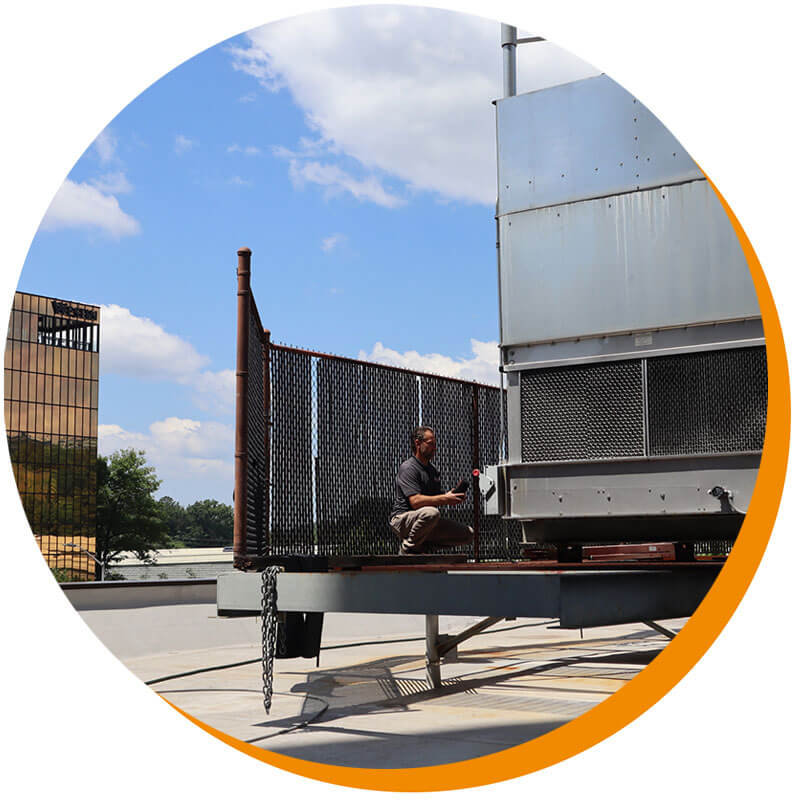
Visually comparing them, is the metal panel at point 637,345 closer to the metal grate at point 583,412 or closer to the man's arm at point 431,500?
the metal grate at point 583,412

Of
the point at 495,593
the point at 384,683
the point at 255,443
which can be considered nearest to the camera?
the point at 495,593

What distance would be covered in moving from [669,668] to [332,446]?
13.5ft

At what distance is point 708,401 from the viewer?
670 cm

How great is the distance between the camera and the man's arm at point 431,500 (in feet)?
25.5

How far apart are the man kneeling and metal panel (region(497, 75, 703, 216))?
94.7 inches

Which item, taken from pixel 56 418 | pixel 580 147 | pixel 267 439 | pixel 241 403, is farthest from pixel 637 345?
pixel 56 418

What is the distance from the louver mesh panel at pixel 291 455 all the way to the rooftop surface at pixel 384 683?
55.7 inches

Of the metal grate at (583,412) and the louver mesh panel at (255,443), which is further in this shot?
the louver mesh panel at (255,443)

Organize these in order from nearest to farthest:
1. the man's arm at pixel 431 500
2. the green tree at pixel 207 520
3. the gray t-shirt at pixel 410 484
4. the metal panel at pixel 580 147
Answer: the metal panel at pixel 580 147 < the man's arm at pixel 431 500 < the gray t-shirt at pixel 410 484 < the green tree at pixel 207 520

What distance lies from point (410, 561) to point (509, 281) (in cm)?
310

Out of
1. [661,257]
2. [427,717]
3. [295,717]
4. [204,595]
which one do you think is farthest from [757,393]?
[204,595]

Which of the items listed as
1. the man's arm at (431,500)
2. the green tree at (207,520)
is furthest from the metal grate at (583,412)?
the green tree at (207,520)

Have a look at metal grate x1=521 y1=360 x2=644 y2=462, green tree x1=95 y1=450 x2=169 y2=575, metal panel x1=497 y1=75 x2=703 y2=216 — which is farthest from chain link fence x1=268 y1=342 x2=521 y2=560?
green tree x1=95 y1=450 x2=169 y2=575

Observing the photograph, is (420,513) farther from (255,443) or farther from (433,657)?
(433,657)
